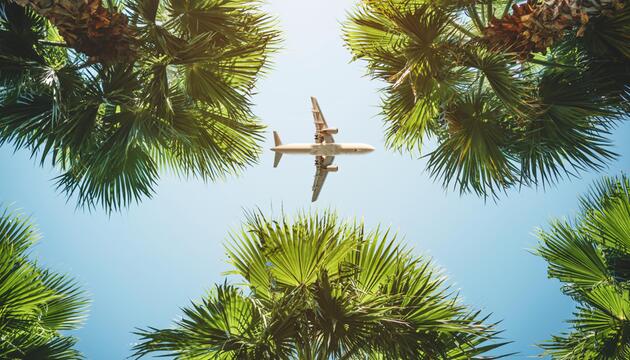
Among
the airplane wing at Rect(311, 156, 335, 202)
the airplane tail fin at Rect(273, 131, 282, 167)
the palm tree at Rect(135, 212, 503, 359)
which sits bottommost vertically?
the palm tree at Rect(135, 212, 503, 359)

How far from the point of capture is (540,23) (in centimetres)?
605

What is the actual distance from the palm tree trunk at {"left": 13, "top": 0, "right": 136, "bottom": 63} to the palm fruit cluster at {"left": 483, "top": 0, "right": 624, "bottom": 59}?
179 inches

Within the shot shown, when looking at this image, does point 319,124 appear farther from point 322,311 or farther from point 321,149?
point 322,311

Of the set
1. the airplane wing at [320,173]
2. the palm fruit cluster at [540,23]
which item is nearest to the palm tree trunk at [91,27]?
the palm fruit cluster at [540,23]

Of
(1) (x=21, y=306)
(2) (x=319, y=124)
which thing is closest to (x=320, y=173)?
(2) (x=319, y=124)

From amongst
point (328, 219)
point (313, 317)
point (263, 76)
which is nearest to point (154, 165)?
point (263, 76)

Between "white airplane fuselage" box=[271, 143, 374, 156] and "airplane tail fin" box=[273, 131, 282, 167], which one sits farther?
"airplane tail fin" box=[273, 131, 282, 167]

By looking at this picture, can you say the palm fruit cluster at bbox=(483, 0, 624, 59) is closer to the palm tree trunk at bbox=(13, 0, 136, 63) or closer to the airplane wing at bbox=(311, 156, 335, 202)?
the palm tree trunk at bbox=(13, 0, 136, 63)

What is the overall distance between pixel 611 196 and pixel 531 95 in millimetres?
1558

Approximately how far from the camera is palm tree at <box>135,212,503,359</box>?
4.29 meters

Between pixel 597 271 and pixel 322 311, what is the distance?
139 inches

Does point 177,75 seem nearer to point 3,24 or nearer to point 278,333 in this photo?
point 3,24

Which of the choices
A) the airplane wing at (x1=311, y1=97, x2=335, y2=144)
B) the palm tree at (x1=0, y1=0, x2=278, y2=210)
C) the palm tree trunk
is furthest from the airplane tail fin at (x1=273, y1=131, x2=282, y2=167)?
the palm tree trunk

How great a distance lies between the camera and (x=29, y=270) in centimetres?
497
